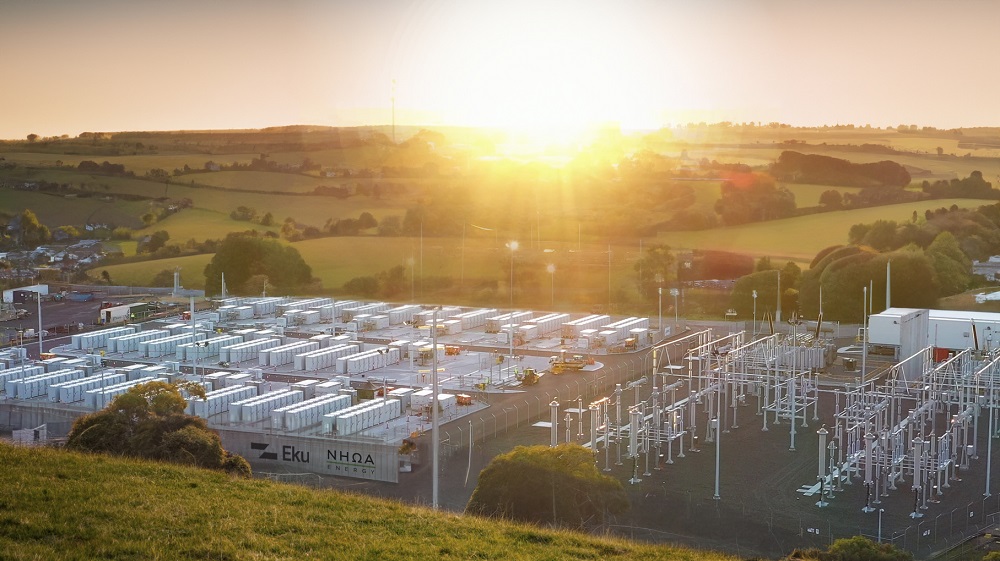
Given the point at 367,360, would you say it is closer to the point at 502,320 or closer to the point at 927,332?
the point at 502,320

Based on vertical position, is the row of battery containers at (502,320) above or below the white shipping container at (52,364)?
above

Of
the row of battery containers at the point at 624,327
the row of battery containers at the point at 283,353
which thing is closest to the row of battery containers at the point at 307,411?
the row of battery containers at the point at 283,353

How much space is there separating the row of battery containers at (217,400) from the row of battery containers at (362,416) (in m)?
2.12

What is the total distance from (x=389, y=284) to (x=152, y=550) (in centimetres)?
3343

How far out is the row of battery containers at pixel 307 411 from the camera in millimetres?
15883

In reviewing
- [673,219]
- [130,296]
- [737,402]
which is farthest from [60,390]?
[673,219]

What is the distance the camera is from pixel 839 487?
13523 mm

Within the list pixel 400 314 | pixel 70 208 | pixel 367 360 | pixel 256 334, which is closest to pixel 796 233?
pixel 400 314

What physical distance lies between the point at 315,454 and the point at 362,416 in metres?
1.21

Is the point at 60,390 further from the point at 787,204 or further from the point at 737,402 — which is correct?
the point at 787,204

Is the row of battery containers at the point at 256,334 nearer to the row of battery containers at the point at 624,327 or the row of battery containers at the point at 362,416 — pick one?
the row of battery containers at the point at 624,327

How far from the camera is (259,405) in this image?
16812mm

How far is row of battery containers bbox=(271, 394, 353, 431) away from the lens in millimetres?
15883

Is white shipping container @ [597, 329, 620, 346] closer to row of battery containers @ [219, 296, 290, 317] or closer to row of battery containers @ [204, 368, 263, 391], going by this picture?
row of battery containers @ [204, 368, 263, 391]
